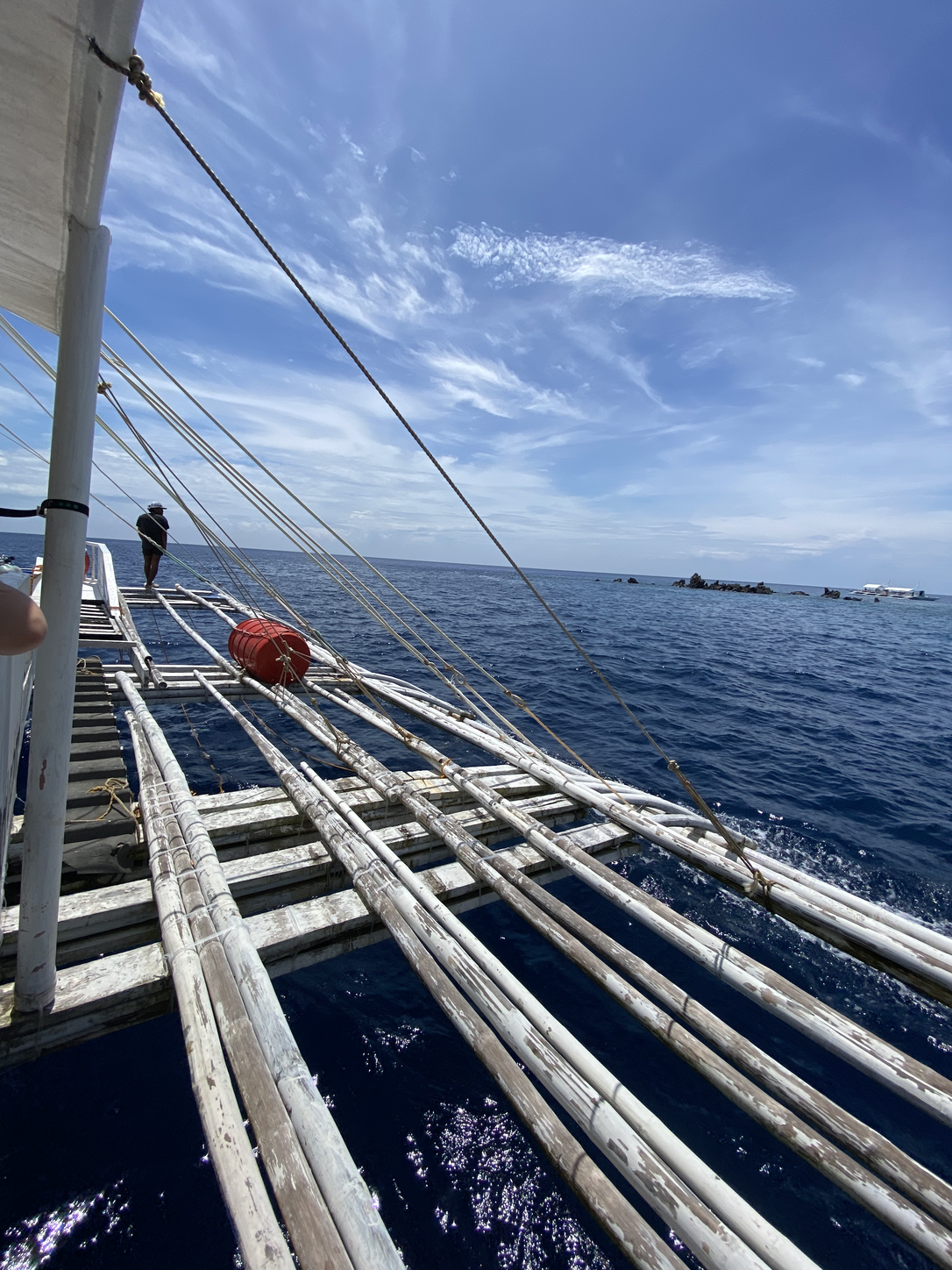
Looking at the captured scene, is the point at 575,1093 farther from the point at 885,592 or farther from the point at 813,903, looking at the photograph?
the point at 885,592

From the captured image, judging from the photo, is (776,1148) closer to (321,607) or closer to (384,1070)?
(384,1070)

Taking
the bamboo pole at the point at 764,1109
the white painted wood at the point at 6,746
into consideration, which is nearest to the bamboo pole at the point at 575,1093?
the bamboo pole at the point at 764,1109

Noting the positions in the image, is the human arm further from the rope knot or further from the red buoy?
the red buoy

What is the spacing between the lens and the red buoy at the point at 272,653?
31.2 feet

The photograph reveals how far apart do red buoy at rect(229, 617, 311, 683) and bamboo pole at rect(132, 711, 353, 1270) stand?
19.6ft

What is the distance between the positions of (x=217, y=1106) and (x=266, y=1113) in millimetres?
227

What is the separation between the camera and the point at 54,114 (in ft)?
6.34

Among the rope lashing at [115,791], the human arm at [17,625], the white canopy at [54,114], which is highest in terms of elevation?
the white canopy at [54,114]

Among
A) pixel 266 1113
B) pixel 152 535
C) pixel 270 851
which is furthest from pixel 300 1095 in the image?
pixel 152 535

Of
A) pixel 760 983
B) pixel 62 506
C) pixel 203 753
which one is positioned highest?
pixel 62 506

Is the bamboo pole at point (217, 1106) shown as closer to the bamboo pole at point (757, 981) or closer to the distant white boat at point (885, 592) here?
the bamboo pole at point (757, 981)

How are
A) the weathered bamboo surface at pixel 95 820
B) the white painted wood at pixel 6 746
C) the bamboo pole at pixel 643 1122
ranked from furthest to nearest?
the weathered bamboo surface at pixel 95 820
the white painted wood at pixel 6 746
the bamboo pole at pixel 643 1122

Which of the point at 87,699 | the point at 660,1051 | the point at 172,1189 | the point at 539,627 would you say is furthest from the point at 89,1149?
the point at 539,627

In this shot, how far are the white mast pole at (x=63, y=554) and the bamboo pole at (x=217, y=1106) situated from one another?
0.90 meters
